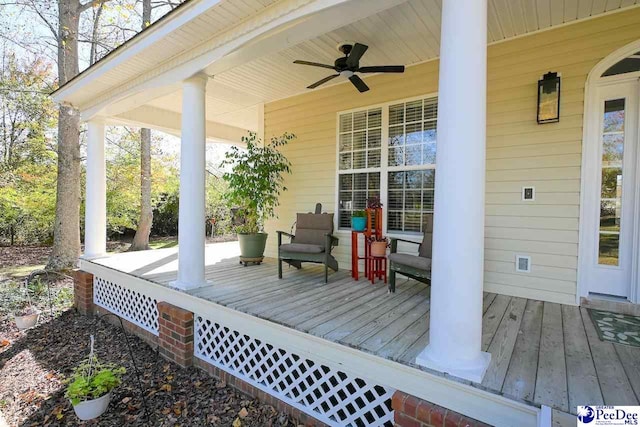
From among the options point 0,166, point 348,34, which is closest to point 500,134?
point 348,34

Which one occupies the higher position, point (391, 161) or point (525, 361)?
point (391, 161)

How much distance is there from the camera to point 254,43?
2928 millimetres

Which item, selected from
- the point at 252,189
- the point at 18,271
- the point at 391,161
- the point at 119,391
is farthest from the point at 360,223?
the point at 18,271

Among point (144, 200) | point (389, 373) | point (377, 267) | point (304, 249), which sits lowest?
point (389, 373)

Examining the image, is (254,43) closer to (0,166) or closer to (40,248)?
(0,166)

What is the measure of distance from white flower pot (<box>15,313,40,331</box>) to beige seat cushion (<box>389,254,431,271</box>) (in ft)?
15.9

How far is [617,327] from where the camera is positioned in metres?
2.57

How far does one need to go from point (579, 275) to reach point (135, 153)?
11055 mm

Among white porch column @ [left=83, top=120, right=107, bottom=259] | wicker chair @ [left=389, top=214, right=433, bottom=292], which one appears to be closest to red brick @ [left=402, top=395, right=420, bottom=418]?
wicker chair @ [left=389, top=214, right=433, bottom=292]

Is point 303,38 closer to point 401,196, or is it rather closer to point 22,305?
point 401,196

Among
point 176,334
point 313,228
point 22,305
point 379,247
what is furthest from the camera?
point 22,305

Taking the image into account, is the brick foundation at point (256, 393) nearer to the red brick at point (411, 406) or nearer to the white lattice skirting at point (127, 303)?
the red brick at point (411, 406)

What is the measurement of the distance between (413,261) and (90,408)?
119 inches

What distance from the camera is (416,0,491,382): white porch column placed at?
175 cm
